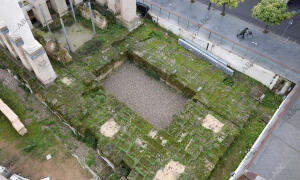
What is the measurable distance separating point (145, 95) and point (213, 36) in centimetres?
1131

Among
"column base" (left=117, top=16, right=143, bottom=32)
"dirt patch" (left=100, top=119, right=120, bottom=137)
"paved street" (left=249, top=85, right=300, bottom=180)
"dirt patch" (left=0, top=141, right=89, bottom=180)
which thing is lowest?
"dirt patch" (left=0, top=141, right=89, bottom=180)

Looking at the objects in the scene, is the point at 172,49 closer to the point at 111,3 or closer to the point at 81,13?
the point at 111,3

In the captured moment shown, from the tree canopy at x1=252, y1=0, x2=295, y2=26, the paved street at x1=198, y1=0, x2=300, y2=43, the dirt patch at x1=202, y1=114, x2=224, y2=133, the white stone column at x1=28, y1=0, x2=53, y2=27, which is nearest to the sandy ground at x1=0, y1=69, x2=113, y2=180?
the dirt patch at x1=202, y1=114, x2=224, y2=133

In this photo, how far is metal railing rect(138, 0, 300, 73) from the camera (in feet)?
89.2

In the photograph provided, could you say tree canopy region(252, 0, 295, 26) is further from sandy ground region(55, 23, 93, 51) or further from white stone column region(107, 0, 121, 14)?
sandy ground region(55, 23, 93, 51)

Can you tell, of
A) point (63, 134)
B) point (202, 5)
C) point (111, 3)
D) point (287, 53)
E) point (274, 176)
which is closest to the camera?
point (274, 176)

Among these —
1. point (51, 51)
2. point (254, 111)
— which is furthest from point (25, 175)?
point (254, 111)

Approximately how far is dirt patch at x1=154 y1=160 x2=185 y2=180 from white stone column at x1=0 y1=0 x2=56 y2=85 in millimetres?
14067

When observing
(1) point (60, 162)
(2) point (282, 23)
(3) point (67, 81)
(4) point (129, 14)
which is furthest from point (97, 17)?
(2) point (282, 23)

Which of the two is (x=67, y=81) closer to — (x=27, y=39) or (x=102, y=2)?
(x=27, y=39)

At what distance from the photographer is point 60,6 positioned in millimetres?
30859

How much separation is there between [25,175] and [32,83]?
8.83 meters

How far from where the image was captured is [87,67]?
26828 millimetres

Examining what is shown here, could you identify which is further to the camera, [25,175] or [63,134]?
[63,134]
